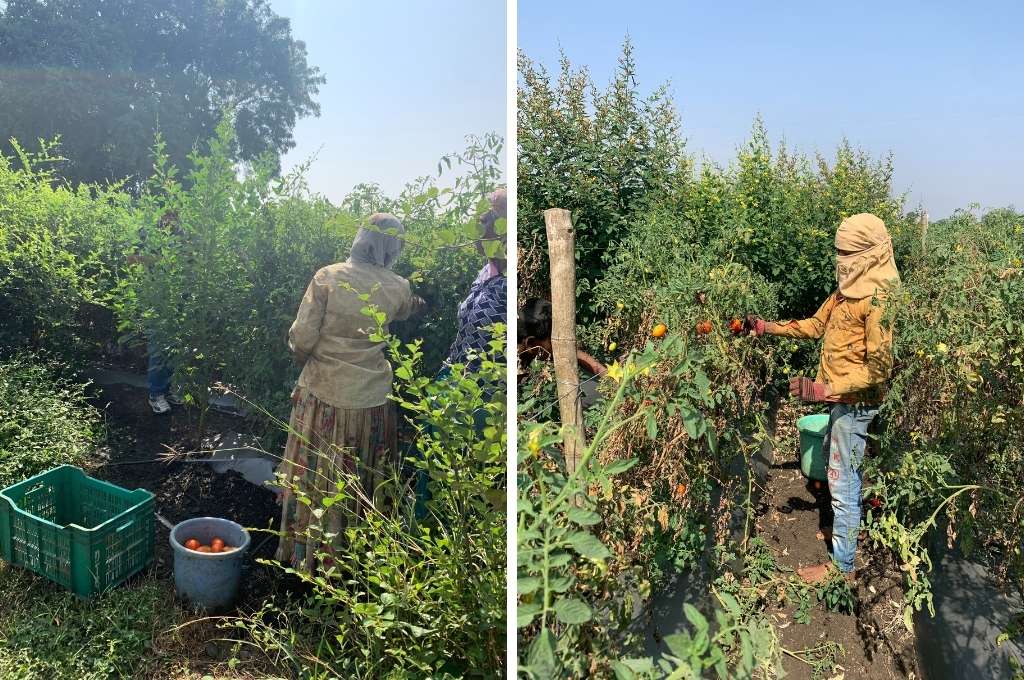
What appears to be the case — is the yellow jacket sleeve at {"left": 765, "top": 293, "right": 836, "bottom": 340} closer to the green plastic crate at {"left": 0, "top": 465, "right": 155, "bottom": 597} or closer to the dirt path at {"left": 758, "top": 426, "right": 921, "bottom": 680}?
the dirt path at {"left": 758, "top": 426, "right": 921, "bottom": 680}

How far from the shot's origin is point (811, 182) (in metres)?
3.40

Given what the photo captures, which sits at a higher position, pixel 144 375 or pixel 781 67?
pixel 781 67

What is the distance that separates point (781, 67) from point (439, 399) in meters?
1.33

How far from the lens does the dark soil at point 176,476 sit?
1779 millimetres

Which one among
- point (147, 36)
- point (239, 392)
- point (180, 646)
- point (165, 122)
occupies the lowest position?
point (180, 646)

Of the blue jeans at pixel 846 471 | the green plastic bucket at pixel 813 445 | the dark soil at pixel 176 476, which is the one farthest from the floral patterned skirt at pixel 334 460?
the green plastic bucket at pixel 813 445

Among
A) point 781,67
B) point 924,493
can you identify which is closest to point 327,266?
point 781,67

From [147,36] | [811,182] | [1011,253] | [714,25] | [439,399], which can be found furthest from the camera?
[811,182]

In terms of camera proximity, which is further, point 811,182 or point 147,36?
point 811,182

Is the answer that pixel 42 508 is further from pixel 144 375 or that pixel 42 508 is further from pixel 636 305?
pixel 636 305

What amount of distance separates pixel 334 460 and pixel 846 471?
1.60 m

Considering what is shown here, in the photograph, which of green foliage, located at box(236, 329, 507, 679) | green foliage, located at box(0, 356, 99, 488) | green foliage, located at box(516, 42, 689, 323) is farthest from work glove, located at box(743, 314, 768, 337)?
green foliage, located at box(0, 356, 99, 488)

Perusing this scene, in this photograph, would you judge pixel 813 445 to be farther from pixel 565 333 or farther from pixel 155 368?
pixel 155 368

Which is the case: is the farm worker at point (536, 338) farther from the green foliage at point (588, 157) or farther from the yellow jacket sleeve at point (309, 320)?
the yellow jacket sleeve at point (309, 320)
